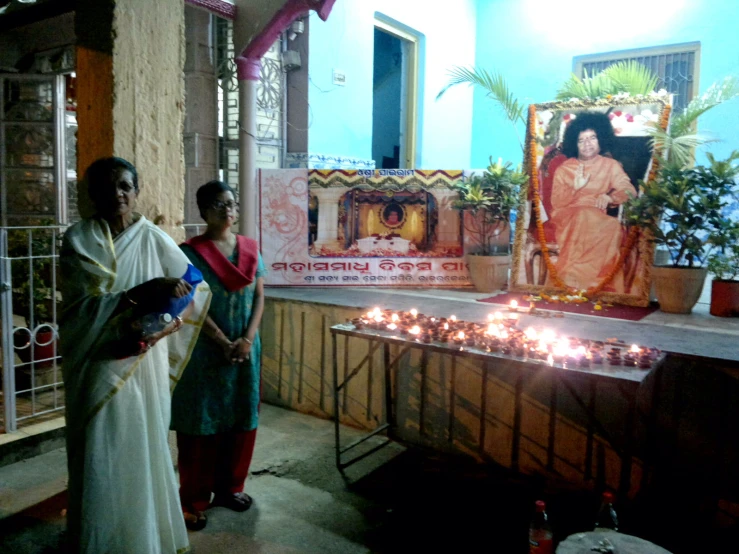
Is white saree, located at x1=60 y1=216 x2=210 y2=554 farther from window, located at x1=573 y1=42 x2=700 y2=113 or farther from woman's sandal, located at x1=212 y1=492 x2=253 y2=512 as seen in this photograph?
window, located at x1=573 y1=42 x2=700 y2=113

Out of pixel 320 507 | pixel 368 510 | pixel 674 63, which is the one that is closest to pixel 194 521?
pixel 320 507

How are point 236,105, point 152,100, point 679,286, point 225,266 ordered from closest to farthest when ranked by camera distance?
point 152,100, point 225,266, point 679,286, point 236,105

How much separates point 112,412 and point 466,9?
909cm

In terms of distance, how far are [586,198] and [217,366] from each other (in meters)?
4.54

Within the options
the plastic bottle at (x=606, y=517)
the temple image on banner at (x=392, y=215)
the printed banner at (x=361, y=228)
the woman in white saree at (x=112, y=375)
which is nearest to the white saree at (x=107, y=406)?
the woman in white saree at (x=112, y=375)

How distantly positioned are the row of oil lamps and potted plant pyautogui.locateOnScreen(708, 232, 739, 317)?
7.66 feet

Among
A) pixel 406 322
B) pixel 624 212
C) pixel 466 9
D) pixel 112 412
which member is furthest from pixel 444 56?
pixel 112 412

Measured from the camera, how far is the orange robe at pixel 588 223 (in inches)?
242

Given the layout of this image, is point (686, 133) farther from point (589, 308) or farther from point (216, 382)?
point (216, 382)

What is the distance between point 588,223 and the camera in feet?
20.7

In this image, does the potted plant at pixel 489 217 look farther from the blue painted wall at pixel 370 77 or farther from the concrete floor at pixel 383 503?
the blue painted wall at pixel 370 77

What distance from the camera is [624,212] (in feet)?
20.0

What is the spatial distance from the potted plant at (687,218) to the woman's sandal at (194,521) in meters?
4.54

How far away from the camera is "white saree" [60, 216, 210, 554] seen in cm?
249
